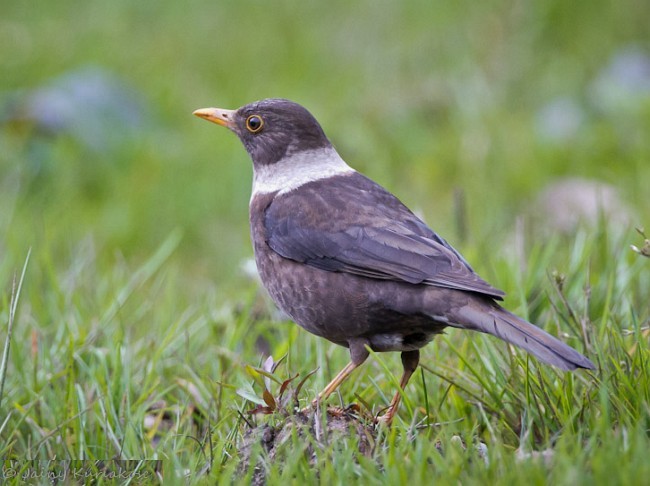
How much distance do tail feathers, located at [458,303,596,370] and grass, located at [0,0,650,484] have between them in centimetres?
23

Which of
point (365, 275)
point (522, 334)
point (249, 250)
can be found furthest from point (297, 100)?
point (522, 334)

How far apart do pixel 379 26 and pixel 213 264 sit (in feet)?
16.0

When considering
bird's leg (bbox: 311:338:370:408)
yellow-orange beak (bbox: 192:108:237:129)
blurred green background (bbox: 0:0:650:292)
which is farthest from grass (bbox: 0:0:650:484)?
yellow-orange beak (bbox: 192:108:237:129)

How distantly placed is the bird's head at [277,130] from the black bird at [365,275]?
0.18 metres

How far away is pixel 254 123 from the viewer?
4.88 metres

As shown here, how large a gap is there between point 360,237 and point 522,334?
94cm

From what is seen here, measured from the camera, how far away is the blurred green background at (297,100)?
7891 mm

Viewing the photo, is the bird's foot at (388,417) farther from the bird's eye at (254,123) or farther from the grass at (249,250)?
the bird's eye at (254,123)

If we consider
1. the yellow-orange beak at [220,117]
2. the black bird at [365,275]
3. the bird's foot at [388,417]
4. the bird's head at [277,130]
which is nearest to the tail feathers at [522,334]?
the black bird at [365,275]

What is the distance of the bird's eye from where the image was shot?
15.9ft

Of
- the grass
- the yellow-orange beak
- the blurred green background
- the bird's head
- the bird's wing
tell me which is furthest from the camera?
the blurred green background

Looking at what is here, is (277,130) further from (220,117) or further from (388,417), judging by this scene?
(388,417)

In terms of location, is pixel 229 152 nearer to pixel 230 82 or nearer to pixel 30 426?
pixel 230 82

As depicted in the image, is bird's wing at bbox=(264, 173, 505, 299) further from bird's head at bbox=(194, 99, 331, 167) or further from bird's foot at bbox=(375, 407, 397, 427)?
bird's foot at bbox=(375, 407, 397, 427)
